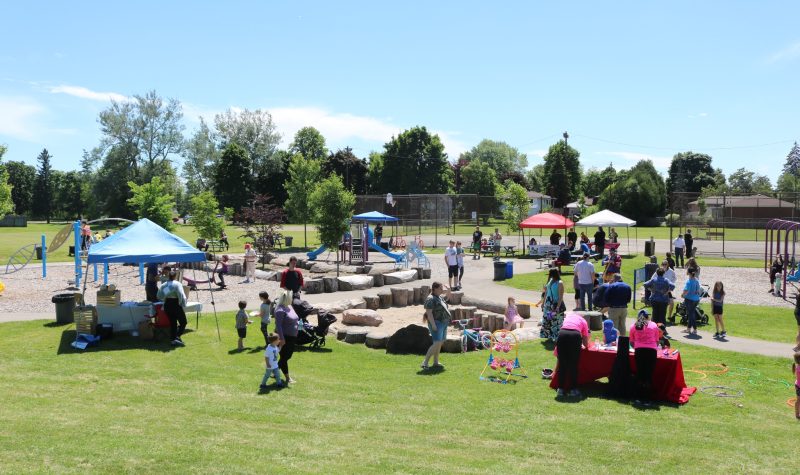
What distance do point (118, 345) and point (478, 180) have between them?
79.9m

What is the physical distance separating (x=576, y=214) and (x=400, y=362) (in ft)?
232

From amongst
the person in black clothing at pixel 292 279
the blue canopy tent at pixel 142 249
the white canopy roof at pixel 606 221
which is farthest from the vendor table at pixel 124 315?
the white canopy roof at pixel 606 221

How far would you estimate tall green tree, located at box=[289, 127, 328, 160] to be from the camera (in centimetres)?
9825

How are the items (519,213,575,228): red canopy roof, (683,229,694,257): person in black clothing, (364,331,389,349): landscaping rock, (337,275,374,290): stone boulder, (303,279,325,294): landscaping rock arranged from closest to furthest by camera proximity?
1. (364,331,389,349): landscaping rock
2. (303,279,325,294): landscaping rock
3. (337,275,374,290): stone boulder
4. (683,229,694,257): person in black clothing
5. (519,213,575,228): red canopy roof

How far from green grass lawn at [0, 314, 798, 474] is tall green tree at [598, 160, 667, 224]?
61128 millimetres

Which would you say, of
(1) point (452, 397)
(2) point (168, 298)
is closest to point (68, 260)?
(2) point (168, 298)

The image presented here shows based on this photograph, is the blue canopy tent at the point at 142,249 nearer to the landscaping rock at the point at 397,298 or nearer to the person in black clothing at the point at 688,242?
the landscaping rock at the point at 397,298

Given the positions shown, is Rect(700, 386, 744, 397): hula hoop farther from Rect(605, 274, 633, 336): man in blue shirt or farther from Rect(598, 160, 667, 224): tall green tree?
Rect(598, 160, 667, 224): tall green tree

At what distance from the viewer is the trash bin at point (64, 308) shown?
1497cm

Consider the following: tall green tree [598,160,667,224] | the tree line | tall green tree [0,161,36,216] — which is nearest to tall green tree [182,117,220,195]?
the tree line

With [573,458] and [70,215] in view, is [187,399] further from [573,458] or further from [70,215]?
[70,215]

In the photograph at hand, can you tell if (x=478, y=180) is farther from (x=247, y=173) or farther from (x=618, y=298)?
(x=618, y=298)

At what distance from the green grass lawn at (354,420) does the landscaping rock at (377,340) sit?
3.84 ft

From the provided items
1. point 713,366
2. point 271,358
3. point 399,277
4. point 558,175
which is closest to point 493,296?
point 399,277
